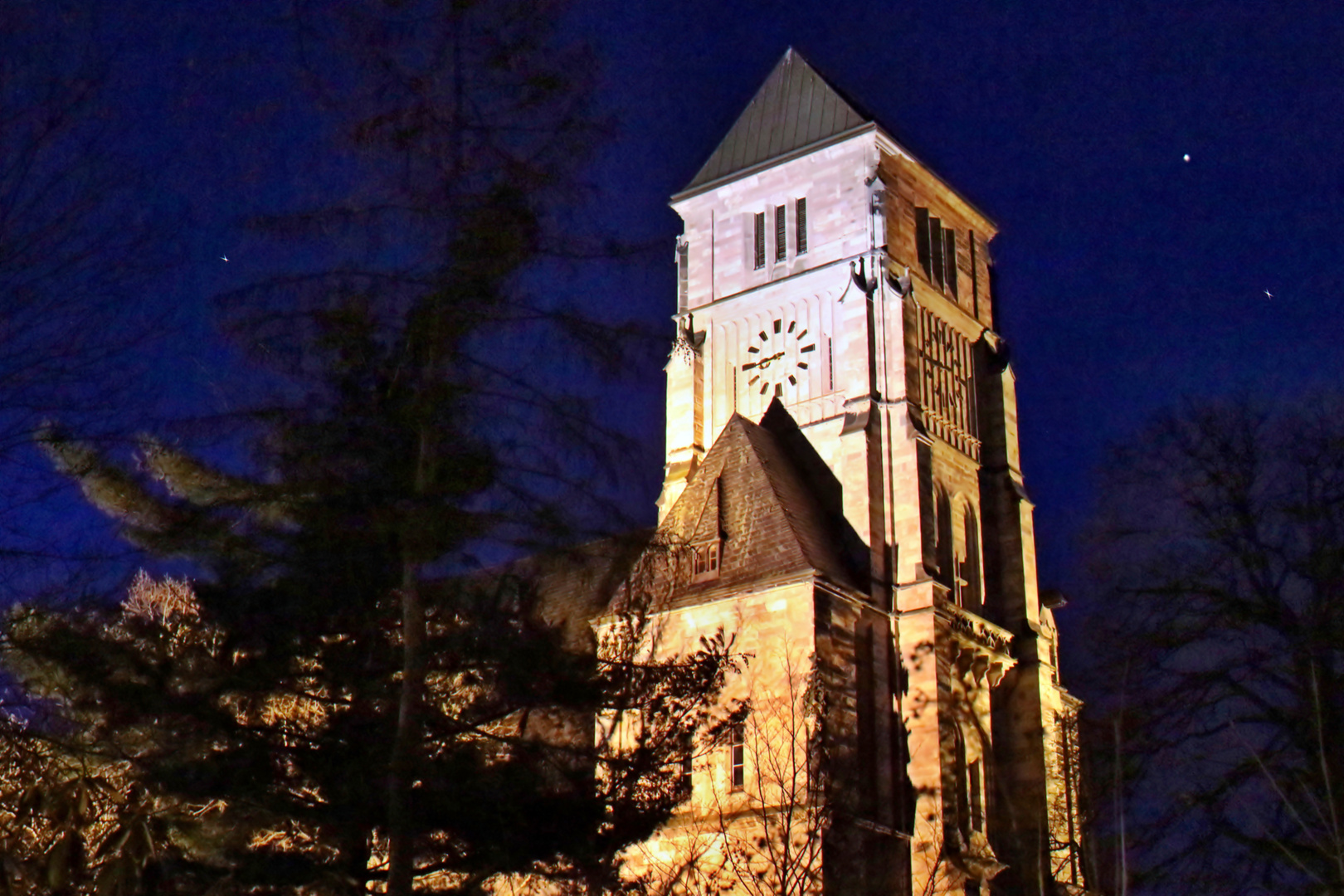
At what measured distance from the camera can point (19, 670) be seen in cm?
1464

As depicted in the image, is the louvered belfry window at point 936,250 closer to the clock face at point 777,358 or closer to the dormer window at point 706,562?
the clock face at point 777,358

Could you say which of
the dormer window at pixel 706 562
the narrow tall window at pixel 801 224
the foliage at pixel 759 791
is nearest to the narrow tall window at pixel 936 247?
the narrow tall window at pixel 801 224

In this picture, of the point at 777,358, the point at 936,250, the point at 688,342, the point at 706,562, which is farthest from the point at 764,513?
the point at 936,250

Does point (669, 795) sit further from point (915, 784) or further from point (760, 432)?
point (760, 432)

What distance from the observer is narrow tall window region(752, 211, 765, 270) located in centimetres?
3988

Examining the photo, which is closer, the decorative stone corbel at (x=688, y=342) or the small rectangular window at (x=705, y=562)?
the small rectangular window at (x=705, y=562)

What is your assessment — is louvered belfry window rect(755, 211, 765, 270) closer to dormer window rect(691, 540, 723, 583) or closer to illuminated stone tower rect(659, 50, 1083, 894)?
illuminated stone tower rect(659, 50, 1083, 894)

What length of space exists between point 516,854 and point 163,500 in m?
5.16

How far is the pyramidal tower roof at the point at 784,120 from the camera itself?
132 ft

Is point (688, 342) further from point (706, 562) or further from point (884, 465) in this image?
point (706, 562)

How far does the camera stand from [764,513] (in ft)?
105

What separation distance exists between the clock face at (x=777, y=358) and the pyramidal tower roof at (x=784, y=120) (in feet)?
14.4

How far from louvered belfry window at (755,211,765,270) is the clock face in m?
1.91

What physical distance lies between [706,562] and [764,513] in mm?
1497
